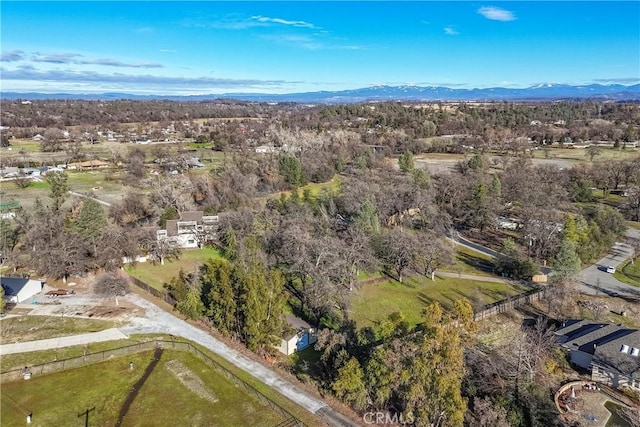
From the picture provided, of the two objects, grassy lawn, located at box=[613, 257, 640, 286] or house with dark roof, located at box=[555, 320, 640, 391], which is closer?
house with dark roof, located at box=[555, 320, 640, 391]

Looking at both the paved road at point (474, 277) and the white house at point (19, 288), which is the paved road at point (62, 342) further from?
the paved road at point (474, 277)

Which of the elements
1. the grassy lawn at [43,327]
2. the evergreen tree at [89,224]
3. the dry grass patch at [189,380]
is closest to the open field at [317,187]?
the evergreen tree at [89,224]

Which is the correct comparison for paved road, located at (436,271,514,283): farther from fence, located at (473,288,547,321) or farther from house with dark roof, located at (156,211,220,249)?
house with dark roof, located at (156,211,220,249)

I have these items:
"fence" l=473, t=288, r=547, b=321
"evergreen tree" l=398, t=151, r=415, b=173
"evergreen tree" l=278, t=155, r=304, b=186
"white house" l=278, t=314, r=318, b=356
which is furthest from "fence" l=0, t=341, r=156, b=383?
"evergreen tree" l=398, t=151, r=415, b=173

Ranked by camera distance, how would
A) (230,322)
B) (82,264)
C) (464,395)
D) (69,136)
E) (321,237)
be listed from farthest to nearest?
(69,136) < (321,237) < (82,264) < (230,322) < (464,395)

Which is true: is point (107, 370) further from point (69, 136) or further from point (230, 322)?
point (69, 136)

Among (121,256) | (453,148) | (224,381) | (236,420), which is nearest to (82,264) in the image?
(121,256)

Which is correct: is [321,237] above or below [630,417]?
above
